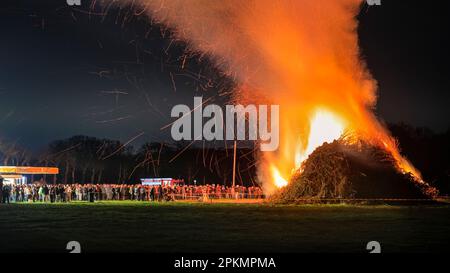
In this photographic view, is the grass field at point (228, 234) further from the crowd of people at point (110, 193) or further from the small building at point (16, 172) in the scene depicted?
the small building at point (16, 172)

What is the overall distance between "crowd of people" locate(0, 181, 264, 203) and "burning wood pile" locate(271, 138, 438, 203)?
32.4ft

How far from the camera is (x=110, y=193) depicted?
49469mm

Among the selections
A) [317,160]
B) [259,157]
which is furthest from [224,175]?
[317,160]

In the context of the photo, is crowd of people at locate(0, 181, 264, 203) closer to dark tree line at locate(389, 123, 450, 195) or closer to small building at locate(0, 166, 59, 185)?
small building at locate(0, 166, 59, 185)

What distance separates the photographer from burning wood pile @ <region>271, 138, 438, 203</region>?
3678 centimetres

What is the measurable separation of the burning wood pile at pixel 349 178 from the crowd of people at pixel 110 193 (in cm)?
989

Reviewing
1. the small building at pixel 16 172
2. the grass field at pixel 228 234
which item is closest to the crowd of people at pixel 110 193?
the small building at pixel 16 172

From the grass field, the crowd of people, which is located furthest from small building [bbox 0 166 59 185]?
the grass field

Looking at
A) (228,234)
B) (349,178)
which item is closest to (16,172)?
(349,178)

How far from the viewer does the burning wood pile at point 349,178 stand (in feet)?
121

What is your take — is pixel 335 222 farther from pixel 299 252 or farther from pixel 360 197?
pixel 360 197
